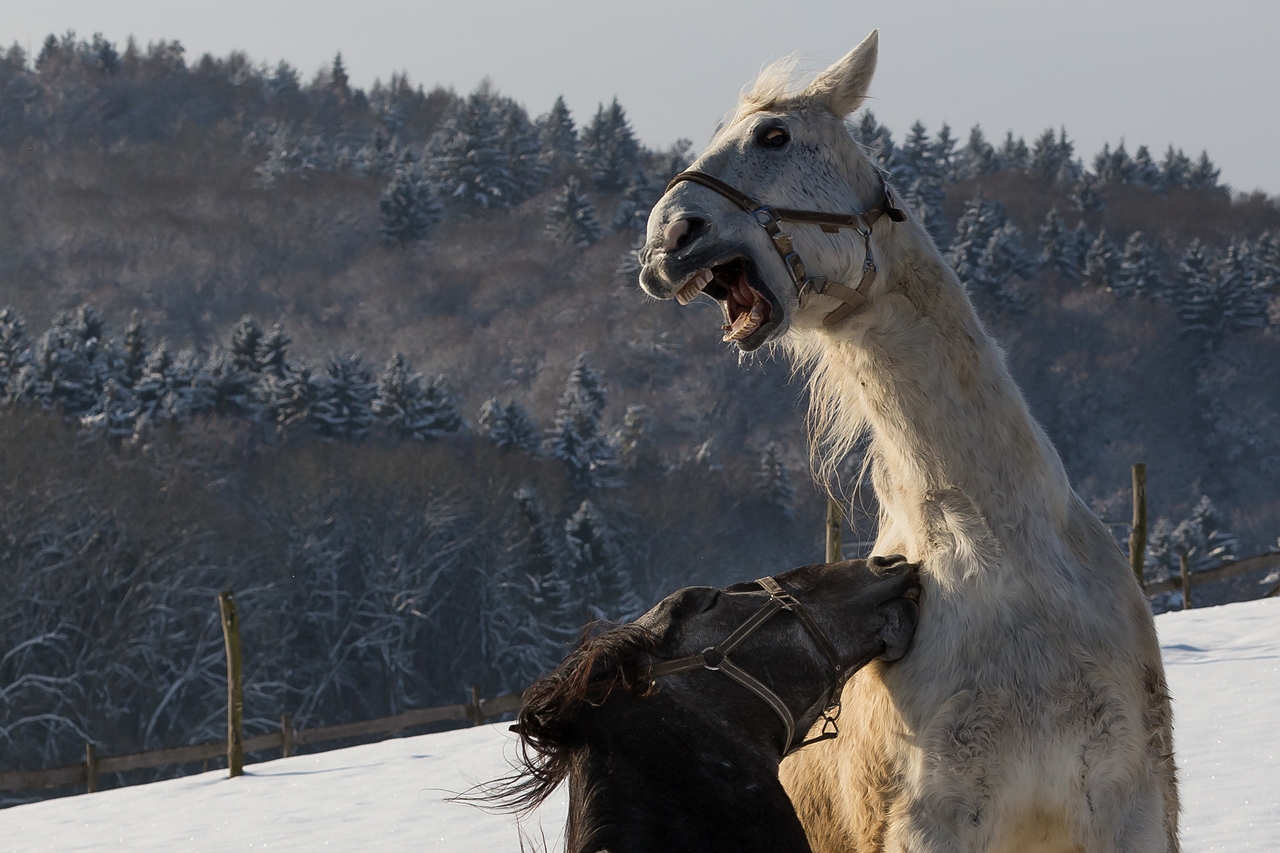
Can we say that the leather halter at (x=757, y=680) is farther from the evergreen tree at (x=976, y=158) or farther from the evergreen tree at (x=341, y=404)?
the evergreen tree at (x=976, y=158)

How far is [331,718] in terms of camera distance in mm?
45812

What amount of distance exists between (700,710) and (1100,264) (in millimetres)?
102356

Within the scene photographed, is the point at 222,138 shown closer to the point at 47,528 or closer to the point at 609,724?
the point at 47,528

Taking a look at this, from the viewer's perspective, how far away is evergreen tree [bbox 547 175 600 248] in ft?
369

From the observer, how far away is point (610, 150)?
12338cm

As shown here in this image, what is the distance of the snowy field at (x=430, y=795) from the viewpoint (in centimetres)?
719

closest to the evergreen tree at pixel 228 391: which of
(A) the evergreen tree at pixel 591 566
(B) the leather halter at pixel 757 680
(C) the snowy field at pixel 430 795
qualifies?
(A) the evergreen tree at pixel 591 566

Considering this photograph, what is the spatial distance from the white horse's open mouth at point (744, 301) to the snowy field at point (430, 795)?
297 cm

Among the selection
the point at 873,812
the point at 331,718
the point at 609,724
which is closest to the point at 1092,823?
the point at 873,812

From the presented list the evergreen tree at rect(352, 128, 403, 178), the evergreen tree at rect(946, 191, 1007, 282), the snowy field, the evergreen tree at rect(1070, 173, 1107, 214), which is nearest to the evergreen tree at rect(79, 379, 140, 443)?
the snowy field

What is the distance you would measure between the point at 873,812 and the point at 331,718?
45070mm

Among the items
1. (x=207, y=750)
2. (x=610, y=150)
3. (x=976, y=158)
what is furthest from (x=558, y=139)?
(x=207, y=750)

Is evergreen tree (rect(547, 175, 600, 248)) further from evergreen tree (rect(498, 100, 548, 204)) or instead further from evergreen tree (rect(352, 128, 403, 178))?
evergreen tree (rect(352, 128, 403, 178))

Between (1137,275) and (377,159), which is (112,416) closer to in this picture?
(1137,275)
